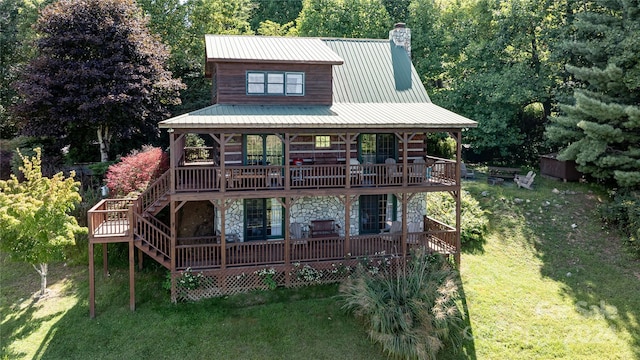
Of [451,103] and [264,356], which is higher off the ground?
[451,103]

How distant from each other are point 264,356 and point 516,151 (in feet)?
85.0

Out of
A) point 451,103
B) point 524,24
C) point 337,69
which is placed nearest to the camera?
point 337,69

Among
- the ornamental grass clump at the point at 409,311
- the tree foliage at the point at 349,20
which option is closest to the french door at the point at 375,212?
the ornamental grass clump at the point at 409,311

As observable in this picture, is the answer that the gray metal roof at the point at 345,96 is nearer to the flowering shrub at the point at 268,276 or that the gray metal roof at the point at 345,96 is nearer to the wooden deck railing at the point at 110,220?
the wooden deck railing at the point at 110,220

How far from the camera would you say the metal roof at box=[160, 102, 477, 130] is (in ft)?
47.6

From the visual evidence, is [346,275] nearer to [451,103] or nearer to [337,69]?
[337,69]

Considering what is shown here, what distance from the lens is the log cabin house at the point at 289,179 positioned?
15148 millimetres

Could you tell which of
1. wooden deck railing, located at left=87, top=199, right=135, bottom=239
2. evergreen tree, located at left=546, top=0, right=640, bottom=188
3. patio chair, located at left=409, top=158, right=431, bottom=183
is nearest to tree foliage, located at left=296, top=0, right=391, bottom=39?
evergreen tree, located at left=546, top=0, right=640, bottom=188

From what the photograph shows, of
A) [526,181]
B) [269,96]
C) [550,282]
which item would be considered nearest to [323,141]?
[269,96]

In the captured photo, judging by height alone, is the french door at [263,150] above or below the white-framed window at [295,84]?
below

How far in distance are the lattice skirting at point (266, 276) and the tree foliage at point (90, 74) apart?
419 inches

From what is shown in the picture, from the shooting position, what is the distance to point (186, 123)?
46.2ft

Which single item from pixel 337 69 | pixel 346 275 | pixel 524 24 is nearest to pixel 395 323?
pixel 346 275

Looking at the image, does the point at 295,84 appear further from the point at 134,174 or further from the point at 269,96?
the point at 134,174
